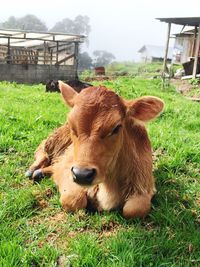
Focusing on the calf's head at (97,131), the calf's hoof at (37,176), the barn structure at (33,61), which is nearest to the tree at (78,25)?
the barn structure at (33,61)

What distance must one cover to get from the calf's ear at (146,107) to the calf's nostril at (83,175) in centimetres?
85

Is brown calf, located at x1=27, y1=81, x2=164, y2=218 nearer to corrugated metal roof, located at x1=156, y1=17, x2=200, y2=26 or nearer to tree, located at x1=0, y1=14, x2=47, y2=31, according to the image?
corrugated metal roof, located at x1=156, y1=17, x2=200, y2=26

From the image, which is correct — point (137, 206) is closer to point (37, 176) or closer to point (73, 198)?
point (73, 198)

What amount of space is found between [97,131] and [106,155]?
0.22 metres

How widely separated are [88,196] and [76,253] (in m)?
0.87

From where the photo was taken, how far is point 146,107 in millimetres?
3727

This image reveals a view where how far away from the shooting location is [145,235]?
3469mm

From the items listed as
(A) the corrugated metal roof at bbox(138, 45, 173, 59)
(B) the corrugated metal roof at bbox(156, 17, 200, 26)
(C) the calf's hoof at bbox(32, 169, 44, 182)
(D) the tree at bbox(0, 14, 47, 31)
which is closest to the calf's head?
(C) the calf's hoof at bbox(32, 169, 44, 182)

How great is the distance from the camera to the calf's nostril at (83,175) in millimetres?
3109

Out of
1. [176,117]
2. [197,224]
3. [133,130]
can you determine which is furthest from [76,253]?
[176,117]

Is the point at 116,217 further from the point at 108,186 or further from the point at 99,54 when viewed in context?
the point at 99,54

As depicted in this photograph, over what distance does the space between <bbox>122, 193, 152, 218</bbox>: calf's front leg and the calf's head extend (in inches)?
14.1

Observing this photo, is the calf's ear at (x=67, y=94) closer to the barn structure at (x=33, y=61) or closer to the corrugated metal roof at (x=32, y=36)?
the barn structure at (x=33, y=61)

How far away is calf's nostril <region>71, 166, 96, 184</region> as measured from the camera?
122 inches
